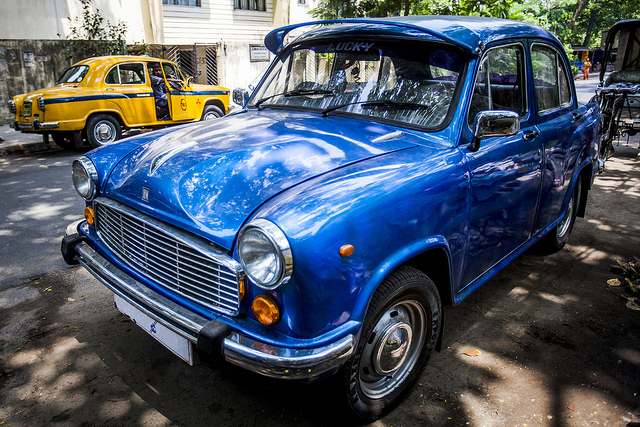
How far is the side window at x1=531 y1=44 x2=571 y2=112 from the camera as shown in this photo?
350 cm

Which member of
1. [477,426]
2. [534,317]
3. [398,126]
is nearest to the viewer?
[477,426]

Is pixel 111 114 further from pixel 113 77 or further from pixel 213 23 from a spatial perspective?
pixel 213 23

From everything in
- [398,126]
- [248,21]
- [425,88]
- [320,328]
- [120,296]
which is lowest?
[120,296]

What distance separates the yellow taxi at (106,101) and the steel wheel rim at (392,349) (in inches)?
298

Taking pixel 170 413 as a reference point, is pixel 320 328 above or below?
above

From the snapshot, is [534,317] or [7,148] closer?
[534,317]

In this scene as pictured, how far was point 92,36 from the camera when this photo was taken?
13.8m

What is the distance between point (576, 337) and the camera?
3.28 metres

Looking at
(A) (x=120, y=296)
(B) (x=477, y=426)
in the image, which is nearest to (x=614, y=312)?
(B) (x=477, y=426)

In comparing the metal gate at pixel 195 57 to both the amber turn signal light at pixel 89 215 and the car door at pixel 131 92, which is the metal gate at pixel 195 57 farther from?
the amber turn signal light at pixel 89 215

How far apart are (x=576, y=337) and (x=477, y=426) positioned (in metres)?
1.26

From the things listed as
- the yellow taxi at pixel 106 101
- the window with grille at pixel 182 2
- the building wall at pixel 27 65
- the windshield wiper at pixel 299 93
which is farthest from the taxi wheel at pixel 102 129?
the window with grille at pixel 182 2

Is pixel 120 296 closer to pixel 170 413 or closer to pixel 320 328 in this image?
pixel 170 413

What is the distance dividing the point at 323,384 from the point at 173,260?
0.91 m
